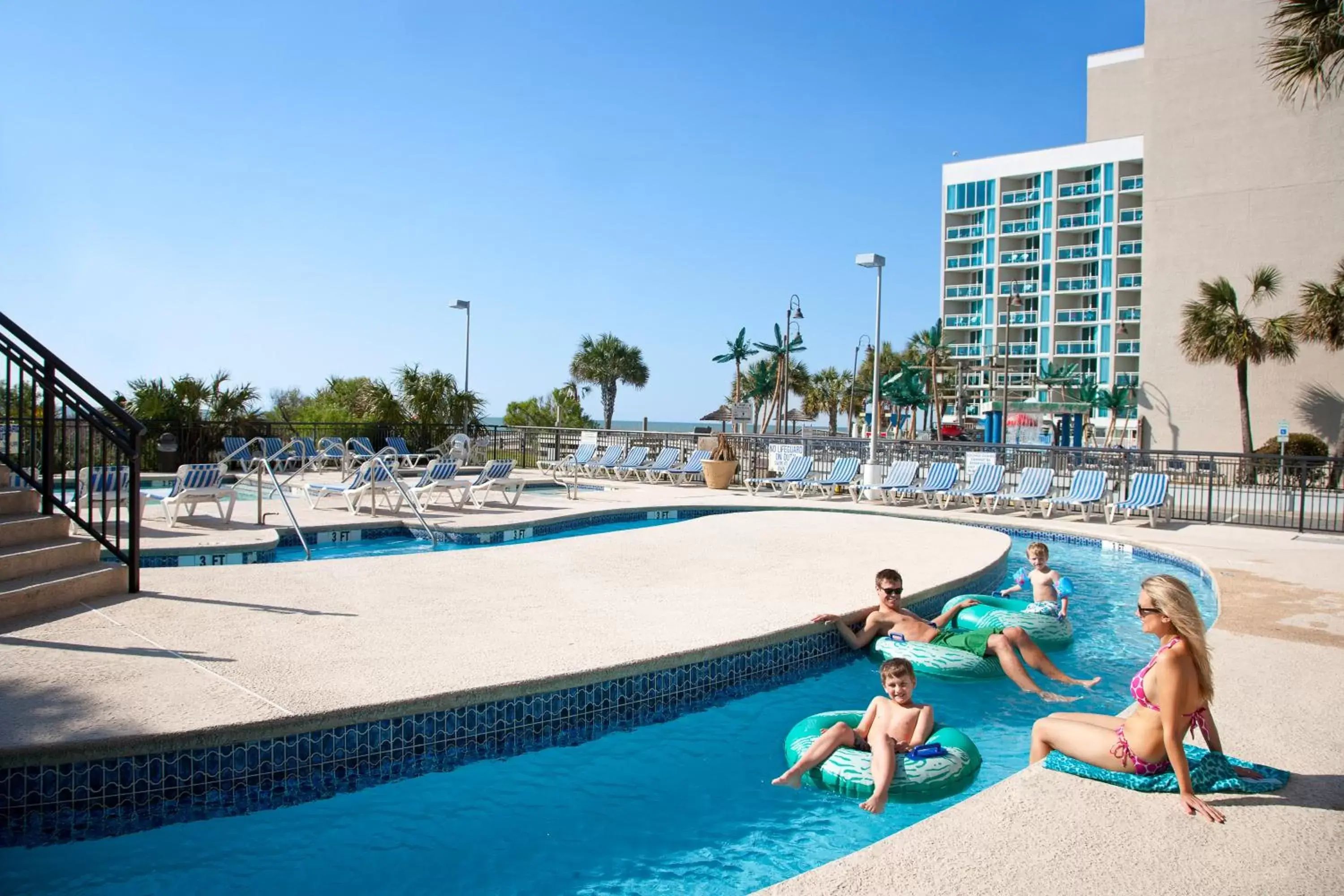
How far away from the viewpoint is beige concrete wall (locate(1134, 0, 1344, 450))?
97.4 ft

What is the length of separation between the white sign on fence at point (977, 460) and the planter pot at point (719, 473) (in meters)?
4.68

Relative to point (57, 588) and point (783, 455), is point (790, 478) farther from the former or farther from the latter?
point (57, 588)

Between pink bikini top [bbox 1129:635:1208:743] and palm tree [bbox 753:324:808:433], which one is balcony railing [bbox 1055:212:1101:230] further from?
pink bikini top [bbox 1129:635:1208:743]

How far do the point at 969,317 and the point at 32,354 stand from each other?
58532mm

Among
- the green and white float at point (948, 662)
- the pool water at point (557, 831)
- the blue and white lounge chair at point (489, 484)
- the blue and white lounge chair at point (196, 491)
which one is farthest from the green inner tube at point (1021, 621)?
the blue and white lounge chair at point (196, 491)

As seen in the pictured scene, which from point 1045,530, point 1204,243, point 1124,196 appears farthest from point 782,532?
point 1124,196

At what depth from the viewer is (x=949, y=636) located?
253 inches

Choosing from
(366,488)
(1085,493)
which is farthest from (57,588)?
(1085,493)

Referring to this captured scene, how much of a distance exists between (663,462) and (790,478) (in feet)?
10.7

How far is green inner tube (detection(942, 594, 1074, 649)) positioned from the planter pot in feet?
37.5

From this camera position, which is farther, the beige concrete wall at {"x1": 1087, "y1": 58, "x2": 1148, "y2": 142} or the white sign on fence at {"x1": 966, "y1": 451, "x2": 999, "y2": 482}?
the beige concrete wall at {"x1": 1087, "y1": 58, "x2": 1148, "y2": 142}

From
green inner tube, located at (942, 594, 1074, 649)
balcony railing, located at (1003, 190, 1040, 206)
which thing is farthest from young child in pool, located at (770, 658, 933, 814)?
balcony railing, located at (1003, 190, 1040, 206)

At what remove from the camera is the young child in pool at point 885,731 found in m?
4.43

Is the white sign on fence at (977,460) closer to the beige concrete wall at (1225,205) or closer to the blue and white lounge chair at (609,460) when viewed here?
the blue and white lounge chair at (609,460)
